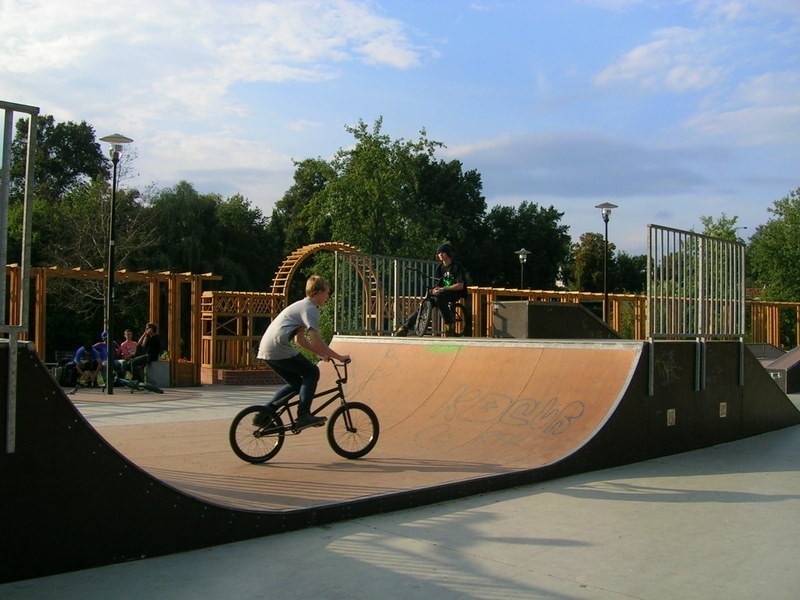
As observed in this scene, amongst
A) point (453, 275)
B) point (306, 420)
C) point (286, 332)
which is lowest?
point (306, 420)

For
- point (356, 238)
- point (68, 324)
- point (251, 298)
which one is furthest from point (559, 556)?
point (68, 324)

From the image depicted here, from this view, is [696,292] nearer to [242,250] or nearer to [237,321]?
[237,321]

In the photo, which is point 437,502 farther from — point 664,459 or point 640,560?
point 664,459

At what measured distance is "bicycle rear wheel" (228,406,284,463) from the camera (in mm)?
7016

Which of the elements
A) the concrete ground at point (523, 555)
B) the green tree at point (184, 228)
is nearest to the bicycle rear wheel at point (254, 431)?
the concrete ground at point (523, 555)

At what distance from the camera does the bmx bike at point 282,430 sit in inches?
278

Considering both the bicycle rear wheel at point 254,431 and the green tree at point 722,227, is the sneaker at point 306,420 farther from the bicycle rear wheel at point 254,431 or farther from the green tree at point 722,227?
the green tree at point 722,227

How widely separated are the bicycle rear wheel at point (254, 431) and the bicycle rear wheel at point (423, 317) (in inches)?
217

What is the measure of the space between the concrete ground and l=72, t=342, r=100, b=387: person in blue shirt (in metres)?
14.5

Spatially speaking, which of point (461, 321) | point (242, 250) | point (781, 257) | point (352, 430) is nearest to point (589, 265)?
point (781, 257)

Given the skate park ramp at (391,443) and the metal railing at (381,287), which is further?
the metal railing at (381,287)

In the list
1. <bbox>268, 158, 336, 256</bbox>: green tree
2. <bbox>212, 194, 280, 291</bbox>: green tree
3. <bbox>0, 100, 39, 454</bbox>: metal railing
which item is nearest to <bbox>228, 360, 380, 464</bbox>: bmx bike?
<bbox>0, 100, 39, 454</bbox>: metal railing

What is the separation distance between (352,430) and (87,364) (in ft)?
43.0

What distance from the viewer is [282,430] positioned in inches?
280
